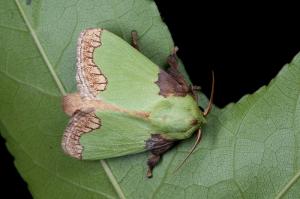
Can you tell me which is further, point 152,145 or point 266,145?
point 152,145

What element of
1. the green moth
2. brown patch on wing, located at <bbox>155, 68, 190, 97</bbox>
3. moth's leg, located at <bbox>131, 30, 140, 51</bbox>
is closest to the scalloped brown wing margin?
the green moth

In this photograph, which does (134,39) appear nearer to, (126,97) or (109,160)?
(126,97)

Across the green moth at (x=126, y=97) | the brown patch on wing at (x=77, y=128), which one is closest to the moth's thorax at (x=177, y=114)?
the green moth at (x=126, y=97)

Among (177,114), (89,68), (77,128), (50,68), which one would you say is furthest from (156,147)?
(50,68)

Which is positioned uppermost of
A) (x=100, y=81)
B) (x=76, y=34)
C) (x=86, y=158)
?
(x=76, y=34)

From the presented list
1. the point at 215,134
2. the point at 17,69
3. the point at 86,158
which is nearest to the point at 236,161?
the point at 215,134

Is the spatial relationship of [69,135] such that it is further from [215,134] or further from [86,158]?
[215,134]
